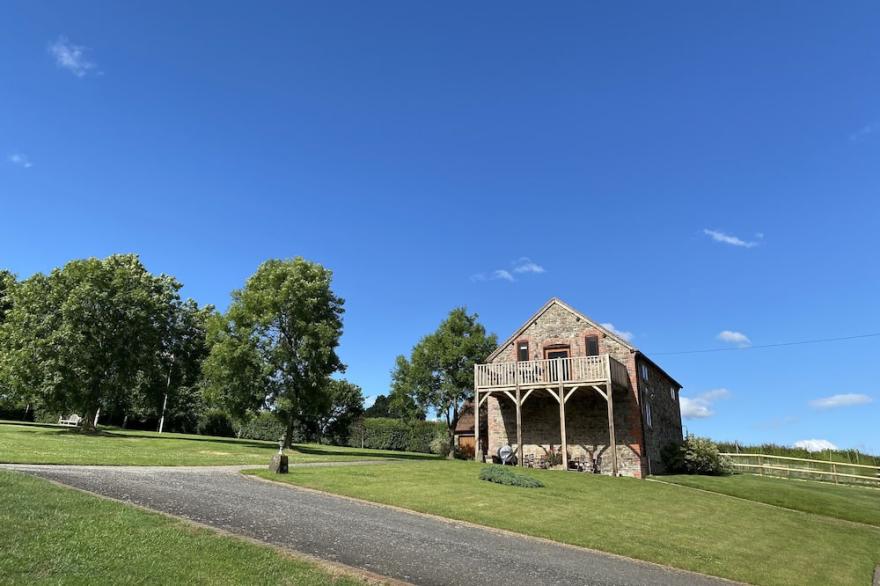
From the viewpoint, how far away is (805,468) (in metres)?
35.6

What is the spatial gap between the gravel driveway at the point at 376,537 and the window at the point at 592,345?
63.7 ft

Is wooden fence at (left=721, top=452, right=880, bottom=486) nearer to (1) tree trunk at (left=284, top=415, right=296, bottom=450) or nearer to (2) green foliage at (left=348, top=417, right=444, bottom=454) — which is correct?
(2) green foliage at (left=348, top=417, right=444, bottom=454)

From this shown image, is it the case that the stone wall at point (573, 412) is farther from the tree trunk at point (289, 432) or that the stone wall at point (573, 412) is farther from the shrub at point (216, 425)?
the shrub at point (216, 425)

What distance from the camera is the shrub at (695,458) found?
29.9m

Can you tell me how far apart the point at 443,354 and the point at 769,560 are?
112 feet

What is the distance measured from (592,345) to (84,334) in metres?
31.2

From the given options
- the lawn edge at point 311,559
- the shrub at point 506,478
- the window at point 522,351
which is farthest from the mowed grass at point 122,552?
the window at point 522,351

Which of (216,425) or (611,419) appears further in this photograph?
(216,425)

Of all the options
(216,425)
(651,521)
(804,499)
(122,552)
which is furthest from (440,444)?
(122,552)

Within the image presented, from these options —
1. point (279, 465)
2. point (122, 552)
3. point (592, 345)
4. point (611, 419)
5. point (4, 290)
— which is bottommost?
point (122, 552)

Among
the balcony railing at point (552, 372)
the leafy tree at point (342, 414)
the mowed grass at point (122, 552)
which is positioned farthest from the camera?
the leafy tree at point (342, 414)

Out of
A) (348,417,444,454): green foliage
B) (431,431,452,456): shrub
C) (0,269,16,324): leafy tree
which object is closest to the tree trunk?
(431,431,452,456): shrub

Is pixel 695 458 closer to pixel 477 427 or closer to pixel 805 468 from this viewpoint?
pixel 805 468

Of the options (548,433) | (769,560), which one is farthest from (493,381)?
(769,560)
